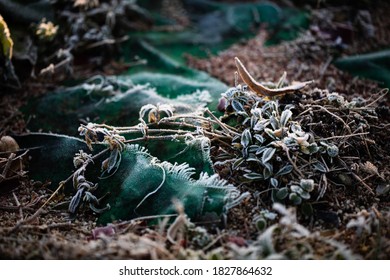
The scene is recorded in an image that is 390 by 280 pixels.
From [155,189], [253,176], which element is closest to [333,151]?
[253,176]

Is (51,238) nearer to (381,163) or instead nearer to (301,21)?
(381,163)

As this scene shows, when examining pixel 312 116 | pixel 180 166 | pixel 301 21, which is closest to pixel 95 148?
pixel 180 166

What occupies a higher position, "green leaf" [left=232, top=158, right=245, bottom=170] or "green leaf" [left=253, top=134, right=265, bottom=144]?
"green leaf" [left=253, top=134, right=265, bottom=144]

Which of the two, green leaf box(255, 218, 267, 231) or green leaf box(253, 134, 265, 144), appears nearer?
green leaf box(255, 218, 267, 231)

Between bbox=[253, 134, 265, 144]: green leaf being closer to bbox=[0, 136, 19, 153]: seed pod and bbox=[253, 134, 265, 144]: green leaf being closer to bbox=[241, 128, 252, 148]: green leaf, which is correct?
bbox=[241, 128, 252, 148]: green leaf

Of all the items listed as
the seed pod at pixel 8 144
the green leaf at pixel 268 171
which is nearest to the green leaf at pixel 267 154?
the green leaf at pixel 268 171

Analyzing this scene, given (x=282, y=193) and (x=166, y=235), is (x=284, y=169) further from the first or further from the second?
(x=166, y=235)

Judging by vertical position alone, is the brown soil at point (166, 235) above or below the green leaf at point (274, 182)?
below

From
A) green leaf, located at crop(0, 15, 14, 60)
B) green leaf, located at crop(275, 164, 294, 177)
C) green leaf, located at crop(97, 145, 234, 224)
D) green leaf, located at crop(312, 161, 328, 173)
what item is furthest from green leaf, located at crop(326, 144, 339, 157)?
green leaf, located at crop(0, 15, 14, 60)

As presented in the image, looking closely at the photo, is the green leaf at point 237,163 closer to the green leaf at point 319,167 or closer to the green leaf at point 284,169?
the green leaf at point 284,169
